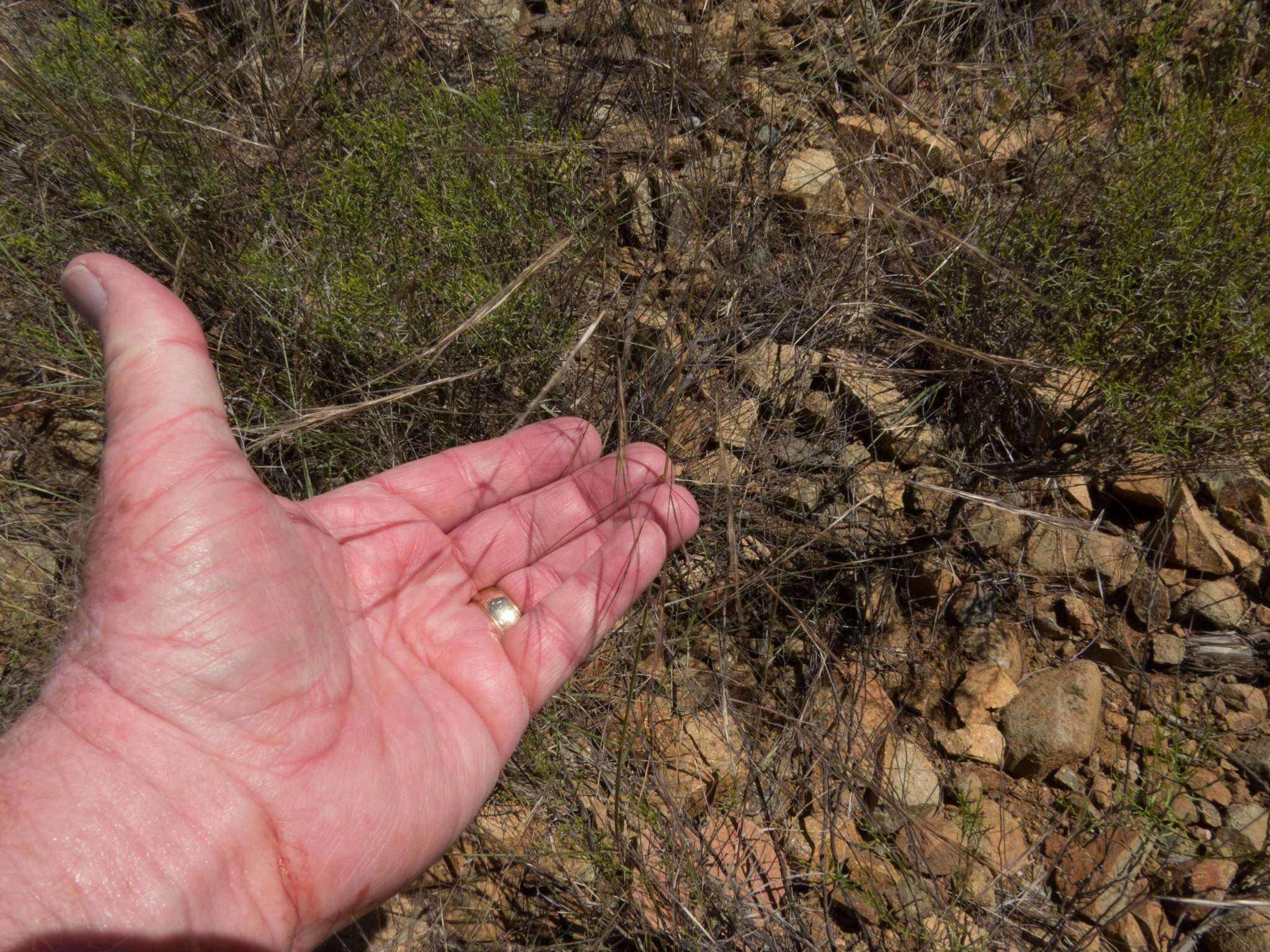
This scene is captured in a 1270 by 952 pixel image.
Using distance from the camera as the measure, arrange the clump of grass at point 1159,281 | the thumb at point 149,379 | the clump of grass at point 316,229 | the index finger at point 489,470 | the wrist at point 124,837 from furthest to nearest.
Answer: the clump of grass at point 316,229, the index finger at point 489,470, the clump of grass at point 1159,281, the thumb at point 149,379, the wrist at point 124,837

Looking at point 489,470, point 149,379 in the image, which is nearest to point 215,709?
point 149,379

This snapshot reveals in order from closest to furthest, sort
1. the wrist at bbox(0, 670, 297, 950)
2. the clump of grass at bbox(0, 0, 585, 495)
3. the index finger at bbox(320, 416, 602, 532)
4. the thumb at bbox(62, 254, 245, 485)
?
1. the wrist at bbox(0, 670, 297, 950)
2. the thumb at bbox(62, 254, 245, 485)
3. the index finger at bbox(320, 416, 602, 532)
4. the clump of grass at bbox(0, 0, 585, 495)

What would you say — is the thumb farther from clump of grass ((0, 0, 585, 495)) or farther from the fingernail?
clump of grass ((0, 0, 585, 495))

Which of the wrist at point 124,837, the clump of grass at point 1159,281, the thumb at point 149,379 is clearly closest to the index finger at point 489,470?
the thumb at point 149,379

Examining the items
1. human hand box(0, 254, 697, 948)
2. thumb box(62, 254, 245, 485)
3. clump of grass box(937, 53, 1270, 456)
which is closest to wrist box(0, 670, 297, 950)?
human hand box(0, 254, 697, 948)

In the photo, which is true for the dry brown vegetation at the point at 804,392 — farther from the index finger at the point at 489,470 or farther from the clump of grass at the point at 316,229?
the index finger at the point at 489,470

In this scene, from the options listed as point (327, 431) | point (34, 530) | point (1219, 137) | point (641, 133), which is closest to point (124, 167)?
point (327, 431)

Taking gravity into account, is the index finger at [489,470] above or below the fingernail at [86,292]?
below
